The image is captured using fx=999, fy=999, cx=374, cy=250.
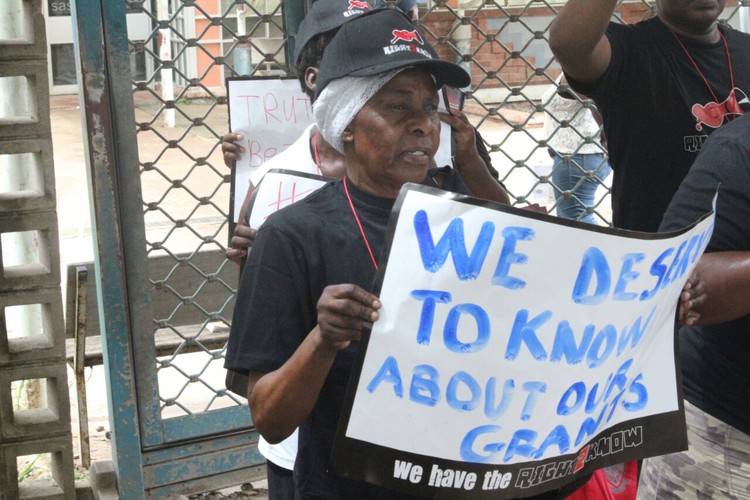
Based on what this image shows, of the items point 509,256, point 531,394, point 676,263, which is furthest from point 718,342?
point 509,256

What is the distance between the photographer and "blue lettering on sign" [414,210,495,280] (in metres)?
1.63

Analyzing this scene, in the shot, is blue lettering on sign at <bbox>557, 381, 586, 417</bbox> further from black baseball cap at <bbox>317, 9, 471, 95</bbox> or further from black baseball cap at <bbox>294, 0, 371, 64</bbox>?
black baseball cap at <bbox>294, 0, 371, 64</bbox>

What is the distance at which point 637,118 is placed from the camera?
8.93ft

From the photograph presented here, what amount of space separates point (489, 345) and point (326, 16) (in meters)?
1.32

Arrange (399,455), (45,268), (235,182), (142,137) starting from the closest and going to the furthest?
(399,455), (235,182), (45,268), (142,137)

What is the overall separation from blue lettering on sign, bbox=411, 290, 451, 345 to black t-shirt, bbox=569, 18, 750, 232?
1.25 meters

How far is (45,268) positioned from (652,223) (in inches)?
84.4

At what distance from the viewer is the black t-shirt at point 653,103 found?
2.71 meters

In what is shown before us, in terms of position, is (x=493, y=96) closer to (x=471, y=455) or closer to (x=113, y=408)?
(x=113, y=408)

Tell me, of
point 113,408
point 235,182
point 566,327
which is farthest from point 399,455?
point 113,408

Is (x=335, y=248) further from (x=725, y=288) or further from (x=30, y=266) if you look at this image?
(x=30, y=266)

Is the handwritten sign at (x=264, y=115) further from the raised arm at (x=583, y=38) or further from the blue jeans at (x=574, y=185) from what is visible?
the blue jeans at (x=574, y=185)

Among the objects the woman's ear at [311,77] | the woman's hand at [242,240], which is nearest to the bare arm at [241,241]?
the woman's hand at [242,240]

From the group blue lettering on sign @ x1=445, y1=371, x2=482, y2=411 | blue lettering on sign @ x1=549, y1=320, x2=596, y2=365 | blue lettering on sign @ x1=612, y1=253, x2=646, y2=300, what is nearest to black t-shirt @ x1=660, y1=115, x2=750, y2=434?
blue lettering on sign @ x1=612, y1=253, x2=646, y2=300
